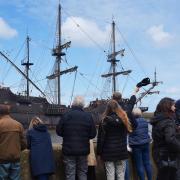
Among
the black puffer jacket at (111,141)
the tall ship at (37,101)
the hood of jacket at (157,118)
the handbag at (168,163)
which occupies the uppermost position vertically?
the tall ship at (37,101)

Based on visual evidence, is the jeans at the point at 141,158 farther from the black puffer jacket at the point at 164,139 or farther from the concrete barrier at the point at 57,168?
the black puffer jacket at the point at 164,139

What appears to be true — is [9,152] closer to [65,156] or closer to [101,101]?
[65,156]

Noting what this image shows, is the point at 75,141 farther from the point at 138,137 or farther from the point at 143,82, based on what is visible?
the point at 138,137

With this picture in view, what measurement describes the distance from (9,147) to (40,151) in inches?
22.5

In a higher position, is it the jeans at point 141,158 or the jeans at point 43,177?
the jeans at point 141,158

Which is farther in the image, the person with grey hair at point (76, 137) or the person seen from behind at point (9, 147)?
the person with grey hair at point (76, 137)

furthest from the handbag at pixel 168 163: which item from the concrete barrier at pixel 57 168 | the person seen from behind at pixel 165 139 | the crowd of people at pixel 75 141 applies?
the concrete barrier at pixel 57 168

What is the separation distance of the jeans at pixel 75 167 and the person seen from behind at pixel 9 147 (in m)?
0.77

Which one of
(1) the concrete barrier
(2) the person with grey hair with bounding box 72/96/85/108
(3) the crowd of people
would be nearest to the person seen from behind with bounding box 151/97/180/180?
(3) the crowd of people

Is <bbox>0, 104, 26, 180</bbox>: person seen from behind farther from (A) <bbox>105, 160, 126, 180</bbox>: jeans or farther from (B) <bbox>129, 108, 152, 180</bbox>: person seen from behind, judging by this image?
(B) <bbox>129, 108, 152, 180</bbox>: person seen from behind

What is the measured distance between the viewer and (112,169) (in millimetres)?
7648

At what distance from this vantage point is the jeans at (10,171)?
280 inches

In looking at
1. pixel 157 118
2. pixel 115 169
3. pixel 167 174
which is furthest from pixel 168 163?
pixel 115 169

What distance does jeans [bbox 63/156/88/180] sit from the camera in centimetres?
745
